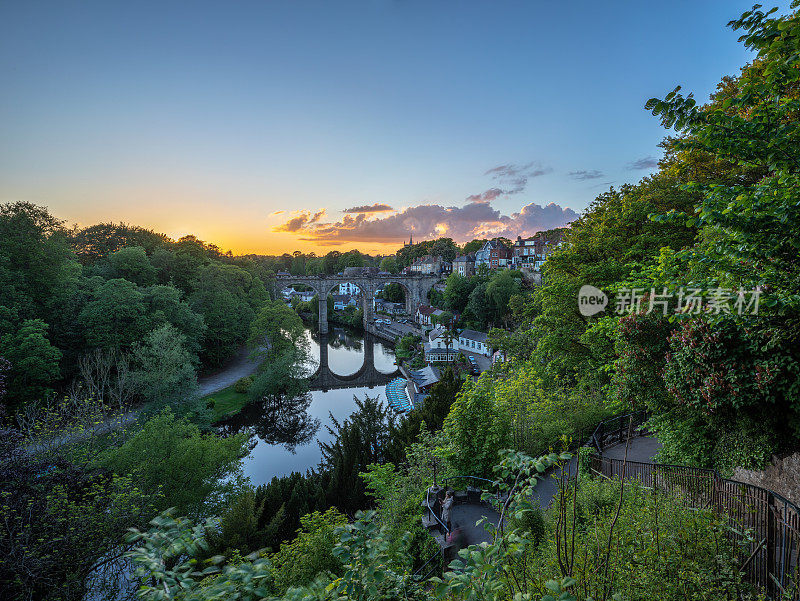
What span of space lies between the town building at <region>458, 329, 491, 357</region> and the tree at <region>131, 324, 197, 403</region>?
967 inches

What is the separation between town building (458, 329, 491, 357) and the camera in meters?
35.6

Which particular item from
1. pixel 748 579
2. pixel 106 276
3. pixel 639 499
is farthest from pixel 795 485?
pixel 106 276

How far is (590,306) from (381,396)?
21.8 meters

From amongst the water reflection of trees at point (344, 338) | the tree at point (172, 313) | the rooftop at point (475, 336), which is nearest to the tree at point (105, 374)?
the tree at point (172, 313)

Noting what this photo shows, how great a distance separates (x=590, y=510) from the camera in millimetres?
5715

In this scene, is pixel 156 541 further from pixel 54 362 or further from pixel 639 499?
pixel 54 362

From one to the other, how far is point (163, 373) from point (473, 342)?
86.5ft

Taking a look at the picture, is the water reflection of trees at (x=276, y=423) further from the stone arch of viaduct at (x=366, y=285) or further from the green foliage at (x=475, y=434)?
the stone arch of viaduct at (x=366, y=285)

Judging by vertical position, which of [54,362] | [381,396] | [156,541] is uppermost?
[156,541]

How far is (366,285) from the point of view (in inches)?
2334

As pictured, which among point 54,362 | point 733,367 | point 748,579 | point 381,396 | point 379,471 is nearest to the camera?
point 748,579

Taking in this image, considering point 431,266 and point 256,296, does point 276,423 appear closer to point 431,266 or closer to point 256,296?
point 256,296

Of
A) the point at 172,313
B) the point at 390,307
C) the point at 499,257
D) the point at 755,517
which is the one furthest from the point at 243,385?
the point at 499,257

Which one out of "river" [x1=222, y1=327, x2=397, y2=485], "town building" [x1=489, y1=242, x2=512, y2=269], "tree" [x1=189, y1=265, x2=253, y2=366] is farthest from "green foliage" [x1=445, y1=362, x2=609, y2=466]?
"town building" [x1=489, y1=242, x2=512, y2=269]
